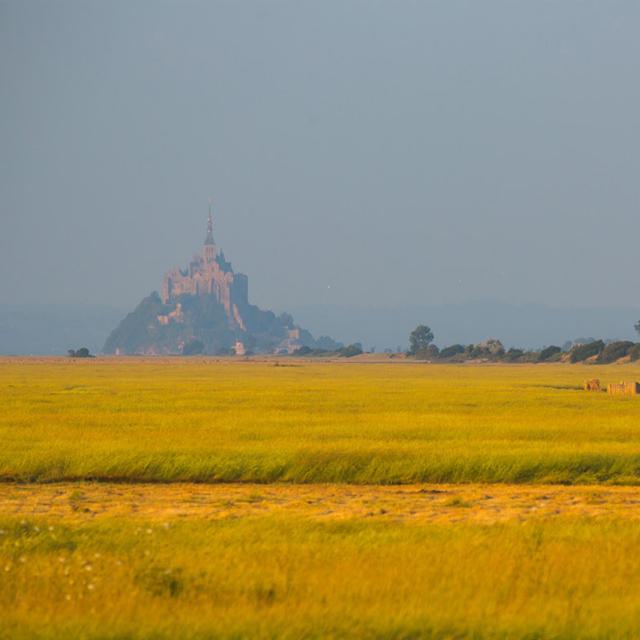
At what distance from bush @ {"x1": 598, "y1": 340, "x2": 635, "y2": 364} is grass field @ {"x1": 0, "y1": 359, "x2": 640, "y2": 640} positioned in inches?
5818

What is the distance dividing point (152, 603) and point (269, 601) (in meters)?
1.51

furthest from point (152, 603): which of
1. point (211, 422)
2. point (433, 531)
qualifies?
point (211, 422)

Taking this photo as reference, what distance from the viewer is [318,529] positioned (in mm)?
19547

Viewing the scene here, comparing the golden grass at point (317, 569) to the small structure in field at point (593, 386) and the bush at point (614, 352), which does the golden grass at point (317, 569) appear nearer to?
the small structure in field at point (593, 386)

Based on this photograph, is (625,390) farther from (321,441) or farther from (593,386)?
(321,441)

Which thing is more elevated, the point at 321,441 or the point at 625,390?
the point at 625,390

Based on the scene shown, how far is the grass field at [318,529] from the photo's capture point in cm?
1351

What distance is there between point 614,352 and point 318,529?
175871mm

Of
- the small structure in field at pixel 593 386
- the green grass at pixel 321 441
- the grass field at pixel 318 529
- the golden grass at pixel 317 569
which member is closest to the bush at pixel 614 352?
the small structure in field at pixel 593 386

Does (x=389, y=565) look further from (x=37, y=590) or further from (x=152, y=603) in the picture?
(x=37, y=590)

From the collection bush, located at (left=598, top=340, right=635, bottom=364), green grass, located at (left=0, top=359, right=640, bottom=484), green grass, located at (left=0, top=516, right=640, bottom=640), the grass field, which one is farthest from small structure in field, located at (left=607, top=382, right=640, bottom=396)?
bush, located at (left=598, top=340, right=635, bottom=364)

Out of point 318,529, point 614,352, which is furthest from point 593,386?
point 614,352

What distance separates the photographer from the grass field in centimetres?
1351

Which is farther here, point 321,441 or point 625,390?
point 625,390
